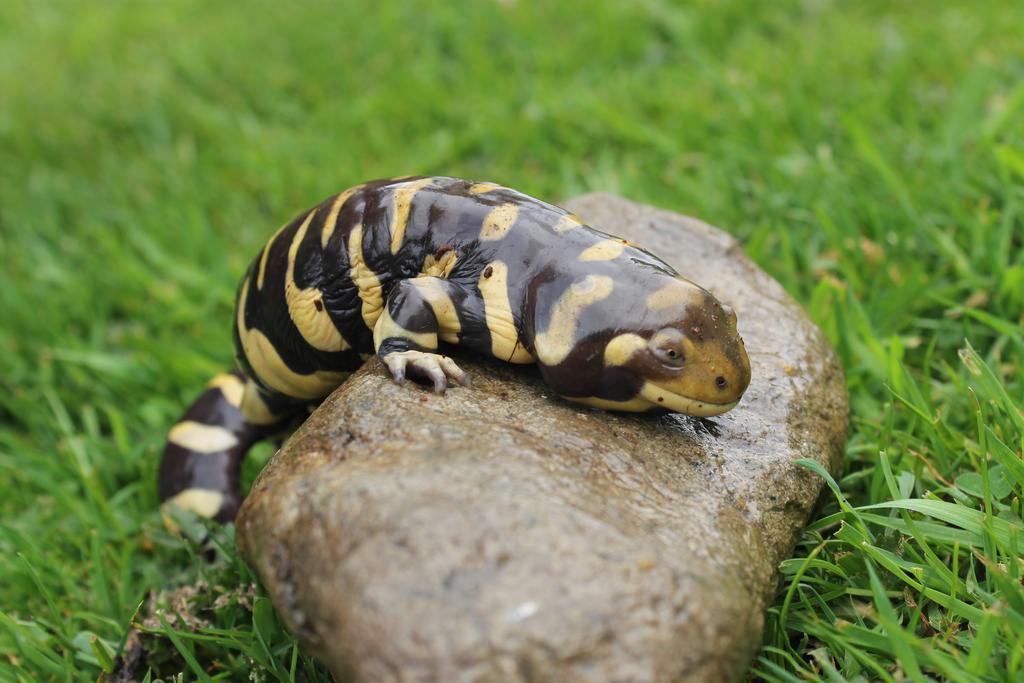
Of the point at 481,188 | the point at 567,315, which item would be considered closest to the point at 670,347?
the point at 567,315

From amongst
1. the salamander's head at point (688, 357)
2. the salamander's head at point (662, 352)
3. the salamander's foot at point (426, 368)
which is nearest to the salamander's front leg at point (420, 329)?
the salamander's foot at point (426, 368)

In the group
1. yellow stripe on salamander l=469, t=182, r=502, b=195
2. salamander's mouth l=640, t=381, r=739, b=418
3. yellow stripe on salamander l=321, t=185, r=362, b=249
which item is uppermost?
yellow stripe on salamander l=469, t=182, r=502, b=195

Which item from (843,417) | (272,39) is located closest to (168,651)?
(843,417)

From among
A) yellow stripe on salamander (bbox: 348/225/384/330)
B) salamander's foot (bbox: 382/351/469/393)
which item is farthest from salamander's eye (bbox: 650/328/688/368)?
yellow stripe on salamander (bbox: 348/225/384/330)

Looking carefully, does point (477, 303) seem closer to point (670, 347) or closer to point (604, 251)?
point (604, 251)

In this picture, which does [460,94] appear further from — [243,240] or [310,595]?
[310,595]

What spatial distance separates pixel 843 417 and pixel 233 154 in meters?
3.87

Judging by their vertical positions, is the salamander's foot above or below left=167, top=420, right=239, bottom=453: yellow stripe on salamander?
above

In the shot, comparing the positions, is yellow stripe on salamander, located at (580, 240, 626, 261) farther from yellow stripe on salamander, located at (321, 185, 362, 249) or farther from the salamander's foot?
yellow stripe on salamander, located at (321, 185, 362, 249)

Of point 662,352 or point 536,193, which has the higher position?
point 662,352

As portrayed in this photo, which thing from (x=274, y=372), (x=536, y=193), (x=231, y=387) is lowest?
(x=231, y=387)

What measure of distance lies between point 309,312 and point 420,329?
1.58 feet

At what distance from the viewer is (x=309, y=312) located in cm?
277

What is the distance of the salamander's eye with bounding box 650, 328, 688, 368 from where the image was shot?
2.23 m
